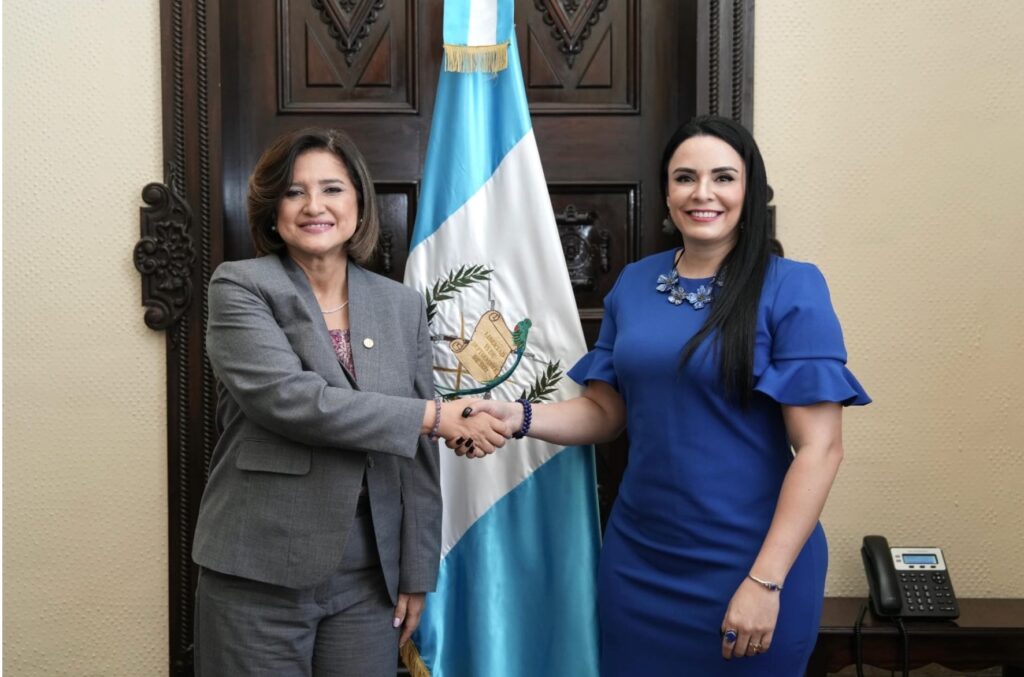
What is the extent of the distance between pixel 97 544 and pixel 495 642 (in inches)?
42.9

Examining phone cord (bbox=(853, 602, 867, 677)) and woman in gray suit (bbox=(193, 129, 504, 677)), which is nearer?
woman in gray suit (bbox=(193, 129, 504, 677))

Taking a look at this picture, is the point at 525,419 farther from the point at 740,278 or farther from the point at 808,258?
the point at 808,258

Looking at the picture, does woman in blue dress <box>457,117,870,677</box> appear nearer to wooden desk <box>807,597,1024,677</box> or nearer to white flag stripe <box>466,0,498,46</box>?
wooden desk <box>807,597,1024,677</box>

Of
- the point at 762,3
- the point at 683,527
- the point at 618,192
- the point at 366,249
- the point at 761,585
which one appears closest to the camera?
the point at 761,585

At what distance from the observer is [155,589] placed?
227 centimetres

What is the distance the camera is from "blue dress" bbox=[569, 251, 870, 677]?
151cm

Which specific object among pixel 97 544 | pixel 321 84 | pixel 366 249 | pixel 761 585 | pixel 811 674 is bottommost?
pixel 811 674

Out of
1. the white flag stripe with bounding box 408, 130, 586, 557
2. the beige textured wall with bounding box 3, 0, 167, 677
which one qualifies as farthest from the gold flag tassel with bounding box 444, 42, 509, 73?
the beige textured wall with bounding box 3, 0, 167, 677

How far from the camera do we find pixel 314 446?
157cm

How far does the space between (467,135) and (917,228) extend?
3.85 feet

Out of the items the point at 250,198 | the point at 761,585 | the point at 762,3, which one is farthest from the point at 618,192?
the point at 761,585

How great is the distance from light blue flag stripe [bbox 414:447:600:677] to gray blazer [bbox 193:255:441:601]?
0.33 metres

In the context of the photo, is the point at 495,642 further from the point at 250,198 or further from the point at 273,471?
the point at 250,198

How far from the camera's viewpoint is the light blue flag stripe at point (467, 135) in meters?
2.07
